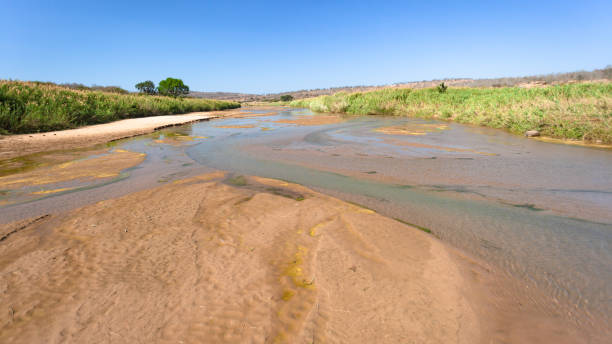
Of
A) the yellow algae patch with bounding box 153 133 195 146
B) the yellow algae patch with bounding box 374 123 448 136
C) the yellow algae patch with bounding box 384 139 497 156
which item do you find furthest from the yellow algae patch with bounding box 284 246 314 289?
the yellow algae patch with bounding box 374 123 448 136

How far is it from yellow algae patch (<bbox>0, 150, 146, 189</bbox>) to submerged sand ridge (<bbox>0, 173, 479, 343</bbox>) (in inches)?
62.3

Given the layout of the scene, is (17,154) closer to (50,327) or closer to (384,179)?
(50,327)

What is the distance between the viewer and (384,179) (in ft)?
11.6

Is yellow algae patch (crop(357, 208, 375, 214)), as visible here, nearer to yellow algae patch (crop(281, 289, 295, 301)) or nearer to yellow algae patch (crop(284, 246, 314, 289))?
yellow algae patch (crop(284, 246, 314, 289))

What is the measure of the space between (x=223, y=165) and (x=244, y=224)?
2.44 metres

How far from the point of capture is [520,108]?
30.8 feet

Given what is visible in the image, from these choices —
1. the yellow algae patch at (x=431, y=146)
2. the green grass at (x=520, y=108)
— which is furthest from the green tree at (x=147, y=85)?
the yellow algae patch at (x=431, y=146)

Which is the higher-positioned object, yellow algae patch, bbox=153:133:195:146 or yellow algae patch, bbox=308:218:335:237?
yellow algae patch, bbox=153:133:195:146

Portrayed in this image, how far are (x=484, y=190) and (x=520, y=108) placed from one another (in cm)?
860

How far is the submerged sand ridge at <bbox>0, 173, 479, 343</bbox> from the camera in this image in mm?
1114

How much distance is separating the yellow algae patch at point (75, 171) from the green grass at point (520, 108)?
937 centimetres

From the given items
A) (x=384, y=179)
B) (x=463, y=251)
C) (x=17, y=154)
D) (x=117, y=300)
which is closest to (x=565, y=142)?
(x=384, y=179)

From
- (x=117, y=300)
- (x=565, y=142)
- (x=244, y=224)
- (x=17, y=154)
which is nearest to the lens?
(x=117, y=300)

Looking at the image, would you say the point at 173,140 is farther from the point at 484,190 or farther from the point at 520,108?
the point at 520,108
